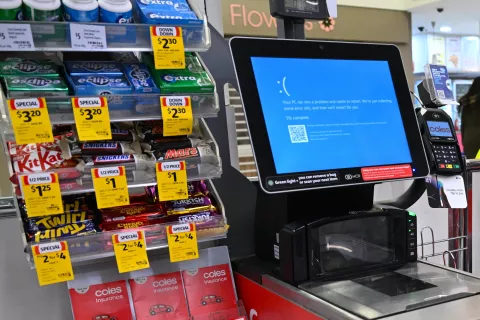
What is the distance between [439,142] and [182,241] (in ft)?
2.71

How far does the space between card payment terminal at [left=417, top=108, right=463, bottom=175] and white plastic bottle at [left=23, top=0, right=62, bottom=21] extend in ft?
3.54

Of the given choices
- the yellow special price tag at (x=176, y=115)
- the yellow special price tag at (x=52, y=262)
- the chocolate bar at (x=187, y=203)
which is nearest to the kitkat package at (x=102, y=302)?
the yellow special price tag at (x=52, y=262)

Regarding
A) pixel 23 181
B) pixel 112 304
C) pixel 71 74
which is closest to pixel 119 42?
pixel 71 74

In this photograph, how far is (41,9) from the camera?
120 cm

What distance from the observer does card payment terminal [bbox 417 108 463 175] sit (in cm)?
143

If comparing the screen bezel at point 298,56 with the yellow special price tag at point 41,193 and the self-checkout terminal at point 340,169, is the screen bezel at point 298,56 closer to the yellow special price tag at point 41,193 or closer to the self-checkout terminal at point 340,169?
the self-checkout terminal at point 340,169

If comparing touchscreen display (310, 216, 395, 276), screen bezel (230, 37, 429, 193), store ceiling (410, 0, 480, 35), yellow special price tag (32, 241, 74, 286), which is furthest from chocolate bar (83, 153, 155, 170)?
store ceiling (410, 0, 480, 35)

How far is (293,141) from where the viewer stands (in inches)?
47.8

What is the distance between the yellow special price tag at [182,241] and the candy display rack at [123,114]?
0.07ft

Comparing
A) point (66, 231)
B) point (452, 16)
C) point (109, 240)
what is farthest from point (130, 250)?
point (452, 16)

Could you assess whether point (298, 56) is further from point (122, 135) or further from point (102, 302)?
point (102, 302)

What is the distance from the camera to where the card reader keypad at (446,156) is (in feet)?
4.68

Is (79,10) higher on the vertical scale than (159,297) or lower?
higher

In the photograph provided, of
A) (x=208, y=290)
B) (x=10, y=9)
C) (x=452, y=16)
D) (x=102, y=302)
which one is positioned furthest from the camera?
(x=452, y=16)
